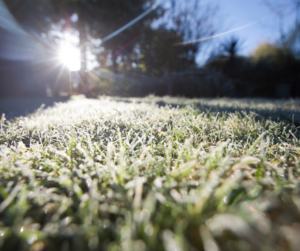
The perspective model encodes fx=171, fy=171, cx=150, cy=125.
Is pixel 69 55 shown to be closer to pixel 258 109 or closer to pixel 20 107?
pixel 20 107

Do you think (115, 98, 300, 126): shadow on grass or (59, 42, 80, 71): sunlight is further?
(59, 42, 80, 71): sunlight

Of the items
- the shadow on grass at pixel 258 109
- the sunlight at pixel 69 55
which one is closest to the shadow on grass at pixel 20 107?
the shadow on grass at pixel 258 109

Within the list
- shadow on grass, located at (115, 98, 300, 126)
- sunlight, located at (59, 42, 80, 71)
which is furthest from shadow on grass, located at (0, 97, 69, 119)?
sunlight, located at (59, 42, 80, 71)

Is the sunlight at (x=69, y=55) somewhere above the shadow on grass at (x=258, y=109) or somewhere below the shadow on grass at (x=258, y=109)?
above

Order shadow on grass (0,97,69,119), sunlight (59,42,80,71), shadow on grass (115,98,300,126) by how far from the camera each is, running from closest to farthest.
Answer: shadow on grass (115,98,300,126) < shadow on grass (0,97,69,119) < sunlight (59,42,80,71)

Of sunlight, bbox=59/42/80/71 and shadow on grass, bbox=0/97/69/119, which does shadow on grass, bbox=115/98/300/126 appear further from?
sunlight, bbox=59/42/80/71

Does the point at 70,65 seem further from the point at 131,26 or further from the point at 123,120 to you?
the point at 123,120

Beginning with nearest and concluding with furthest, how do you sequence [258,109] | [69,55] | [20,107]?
[258,109]
[20,107]
[69,55]

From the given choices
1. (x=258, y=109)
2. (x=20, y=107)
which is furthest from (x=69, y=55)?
(x=258, y=109)

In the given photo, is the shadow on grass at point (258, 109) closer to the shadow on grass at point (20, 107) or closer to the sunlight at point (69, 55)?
the shadow on grass at point (20, 107)

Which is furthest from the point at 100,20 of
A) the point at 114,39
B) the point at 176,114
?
the point at 176,114
